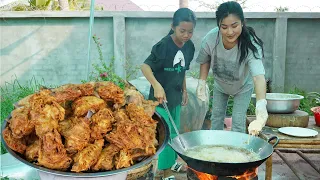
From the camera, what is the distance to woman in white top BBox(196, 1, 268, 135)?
2.74 metres

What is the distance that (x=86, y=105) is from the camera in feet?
5.04

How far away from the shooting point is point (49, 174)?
4.73 feet

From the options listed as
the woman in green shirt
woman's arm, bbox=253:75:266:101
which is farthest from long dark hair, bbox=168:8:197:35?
woman's arm, bbox=253:75:266:101

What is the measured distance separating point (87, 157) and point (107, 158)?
11cm

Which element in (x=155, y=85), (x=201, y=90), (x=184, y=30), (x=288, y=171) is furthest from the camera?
(x=288, y=171)

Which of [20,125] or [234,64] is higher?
[234,64]

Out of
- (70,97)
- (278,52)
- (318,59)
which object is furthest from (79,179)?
(318,59)

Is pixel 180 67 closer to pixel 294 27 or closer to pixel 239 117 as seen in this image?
pixel 239 117

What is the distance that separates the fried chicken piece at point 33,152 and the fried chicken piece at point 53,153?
0.06 m

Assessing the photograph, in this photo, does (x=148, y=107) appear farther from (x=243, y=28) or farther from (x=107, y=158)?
(x=243, y=28)

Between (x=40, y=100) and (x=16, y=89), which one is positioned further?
(x=16, y=89)

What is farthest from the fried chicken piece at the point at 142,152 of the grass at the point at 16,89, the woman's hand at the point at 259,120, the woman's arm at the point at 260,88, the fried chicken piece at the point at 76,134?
the grass at the point at 16,89

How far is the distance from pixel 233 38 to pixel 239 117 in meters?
1.01

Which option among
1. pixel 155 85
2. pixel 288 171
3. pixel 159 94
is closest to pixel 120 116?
pixel 159 94
